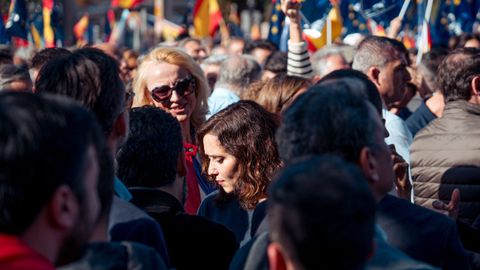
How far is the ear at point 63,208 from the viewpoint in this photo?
2.28 m

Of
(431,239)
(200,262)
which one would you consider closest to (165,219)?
(200,262)

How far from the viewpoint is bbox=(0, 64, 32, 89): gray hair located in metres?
6.43

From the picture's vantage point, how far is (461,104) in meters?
5.25

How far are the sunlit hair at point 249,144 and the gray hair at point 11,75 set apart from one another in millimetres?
2140

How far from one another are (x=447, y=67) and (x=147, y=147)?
258 cm

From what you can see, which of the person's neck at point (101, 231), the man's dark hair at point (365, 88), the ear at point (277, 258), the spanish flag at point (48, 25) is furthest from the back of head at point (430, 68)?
the spanish flag at point (48, 25)

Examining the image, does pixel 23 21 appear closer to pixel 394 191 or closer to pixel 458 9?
pixel 458 9

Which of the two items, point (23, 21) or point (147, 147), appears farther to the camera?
point (23, 21)

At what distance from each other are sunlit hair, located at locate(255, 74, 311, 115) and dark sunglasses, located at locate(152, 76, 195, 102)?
1.63 feet

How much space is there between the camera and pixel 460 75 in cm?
554

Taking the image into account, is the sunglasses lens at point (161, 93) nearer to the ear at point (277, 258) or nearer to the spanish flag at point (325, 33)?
the ear at point (277, 258)

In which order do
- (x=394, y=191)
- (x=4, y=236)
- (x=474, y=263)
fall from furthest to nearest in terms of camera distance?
(x=394, y=191), (x=474, y=263), (x=4, y=236)

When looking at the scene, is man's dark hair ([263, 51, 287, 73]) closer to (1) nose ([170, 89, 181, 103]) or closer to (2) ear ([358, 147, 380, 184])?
(1) nose ([170, 89, 181, 103])

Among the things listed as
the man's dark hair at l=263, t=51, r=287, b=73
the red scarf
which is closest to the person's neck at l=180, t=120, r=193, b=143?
the red scarf
